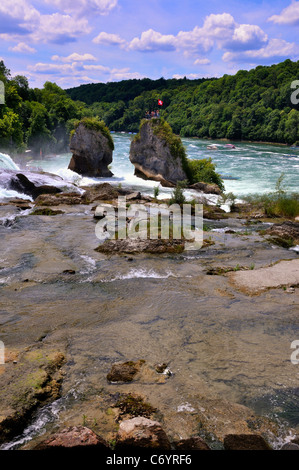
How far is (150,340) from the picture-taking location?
6.96 meters

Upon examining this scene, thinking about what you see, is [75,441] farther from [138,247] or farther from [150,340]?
[138,247]

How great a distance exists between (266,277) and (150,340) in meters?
5.13

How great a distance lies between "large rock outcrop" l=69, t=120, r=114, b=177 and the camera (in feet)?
121

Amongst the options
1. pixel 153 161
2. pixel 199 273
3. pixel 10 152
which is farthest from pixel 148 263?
pixel 10 152

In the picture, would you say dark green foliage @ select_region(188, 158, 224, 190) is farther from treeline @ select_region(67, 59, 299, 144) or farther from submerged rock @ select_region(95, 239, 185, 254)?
treeline @ select_region(67, 59, 299, 144)

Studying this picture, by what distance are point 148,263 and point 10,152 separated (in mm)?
42269

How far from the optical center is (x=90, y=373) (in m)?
Answer: 5.72

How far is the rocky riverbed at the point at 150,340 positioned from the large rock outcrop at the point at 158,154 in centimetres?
2162

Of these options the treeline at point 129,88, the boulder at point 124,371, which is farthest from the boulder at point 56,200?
the treeline at point 129,88

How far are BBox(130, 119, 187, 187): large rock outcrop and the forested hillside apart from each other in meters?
10.9

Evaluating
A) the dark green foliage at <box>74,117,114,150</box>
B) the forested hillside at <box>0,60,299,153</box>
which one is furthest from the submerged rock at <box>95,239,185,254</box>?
the forested hillside at <box>0,60,299,153</box>

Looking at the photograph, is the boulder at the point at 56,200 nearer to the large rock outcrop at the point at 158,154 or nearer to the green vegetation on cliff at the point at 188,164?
the large rock outcrop at the point at 158,154

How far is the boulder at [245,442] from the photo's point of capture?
4039 millimetres

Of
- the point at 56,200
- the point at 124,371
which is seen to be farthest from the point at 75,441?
the point at 56,200
